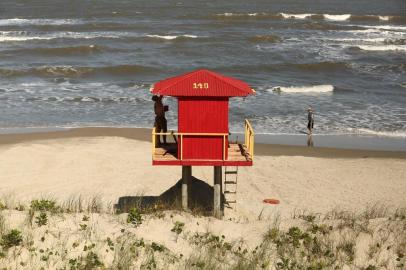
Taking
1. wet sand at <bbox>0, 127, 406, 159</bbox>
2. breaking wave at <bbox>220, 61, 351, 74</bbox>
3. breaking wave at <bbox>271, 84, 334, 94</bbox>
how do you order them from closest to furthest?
wet sand at <bbox>0, 127, 406, 159</bbox> → breaking wave at <bbox>271, 84, 334, 94</bbox> → breaking wave at <bbox>220, 61, 351, 74</bbox>

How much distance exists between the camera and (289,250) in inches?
554

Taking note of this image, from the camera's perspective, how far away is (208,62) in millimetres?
49062

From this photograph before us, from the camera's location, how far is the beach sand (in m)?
19.7

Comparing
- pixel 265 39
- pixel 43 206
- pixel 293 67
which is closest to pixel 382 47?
pixel 265 39

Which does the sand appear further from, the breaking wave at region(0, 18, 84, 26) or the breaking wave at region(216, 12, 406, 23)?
the breaking wave at region(216, 12, 406, 23)

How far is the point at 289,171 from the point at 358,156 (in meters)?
3.78

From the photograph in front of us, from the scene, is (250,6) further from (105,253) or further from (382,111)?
(105,253)

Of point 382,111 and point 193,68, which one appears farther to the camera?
point 193,68

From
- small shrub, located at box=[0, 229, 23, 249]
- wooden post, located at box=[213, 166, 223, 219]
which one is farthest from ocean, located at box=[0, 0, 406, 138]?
small shrub, located at box=[0, 229, 23, 249]

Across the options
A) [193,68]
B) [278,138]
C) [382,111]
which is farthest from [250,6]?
[278,138]

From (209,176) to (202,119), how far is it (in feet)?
23.4

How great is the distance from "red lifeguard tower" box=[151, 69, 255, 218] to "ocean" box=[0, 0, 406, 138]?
13.2 m

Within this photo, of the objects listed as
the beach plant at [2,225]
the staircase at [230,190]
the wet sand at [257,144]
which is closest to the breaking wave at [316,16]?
the wet sand at [257,144]

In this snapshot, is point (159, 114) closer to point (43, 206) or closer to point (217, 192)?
point (217, 192)
